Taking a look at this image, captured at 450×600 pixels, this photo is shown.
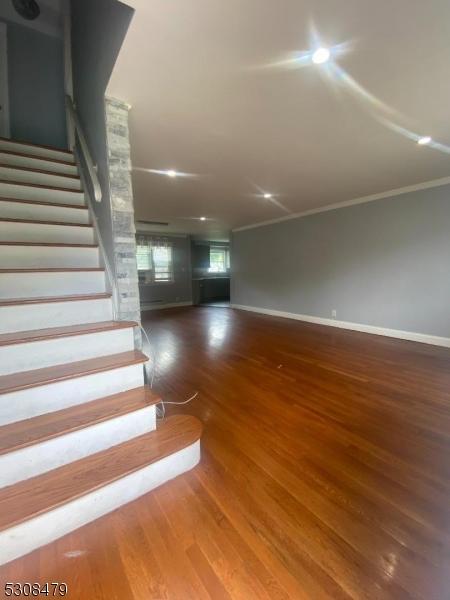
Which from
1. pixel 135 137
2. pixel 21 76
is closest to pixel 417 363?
pixel 135 137

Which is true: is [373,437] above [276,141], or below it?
below

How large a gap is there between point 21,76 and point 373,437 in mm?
5723

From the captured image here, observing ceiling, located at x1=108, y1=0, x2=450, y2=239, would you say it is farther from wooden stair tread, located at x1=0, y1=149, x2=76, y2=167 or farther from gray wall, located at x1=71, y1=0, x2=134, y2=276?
wooden stair tread, located at x1=0, y1=149, x2=76, y2=167

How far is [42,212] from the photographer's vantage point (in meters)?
2.31

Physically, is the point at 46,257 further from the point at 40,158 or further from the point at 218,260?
the point at 218,260

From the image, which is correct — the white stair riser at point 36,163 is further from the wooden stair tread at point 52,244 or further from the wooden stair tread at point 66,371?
the wooden stair tread at point 66,371

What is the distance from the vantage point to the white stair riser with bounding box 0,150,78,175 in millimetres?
2621

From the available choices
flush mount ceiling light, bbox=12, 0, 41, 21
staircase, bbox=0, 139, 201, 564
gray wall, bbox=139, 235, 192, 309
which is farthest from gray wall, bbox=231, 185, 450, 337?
flush mount ceiling light, bbox=12, 0, 41, 21

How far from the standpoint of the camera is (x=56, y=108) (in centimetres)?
371

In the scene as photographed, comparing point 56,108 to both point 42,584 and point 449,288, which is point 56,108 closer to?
point 42,584

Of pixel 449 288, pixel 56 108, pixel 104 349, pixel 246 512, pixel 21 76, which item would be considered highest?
pixel 21 76

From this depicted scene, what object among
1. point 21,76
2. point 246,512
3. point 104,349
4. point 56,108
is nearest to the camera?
point 246,512

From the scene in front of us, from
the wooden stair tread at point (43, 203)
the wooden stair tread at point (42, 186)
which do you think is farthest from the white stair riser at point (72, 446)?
the wooden stair tread at point (42, 186)

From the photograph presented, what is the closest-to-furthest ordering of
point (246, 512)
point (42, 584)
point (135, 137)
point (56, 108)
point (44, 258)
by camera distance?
point (42, 584) → point (246, 512) → point (44, 258) → point (135, 137) → point (56, 108)
